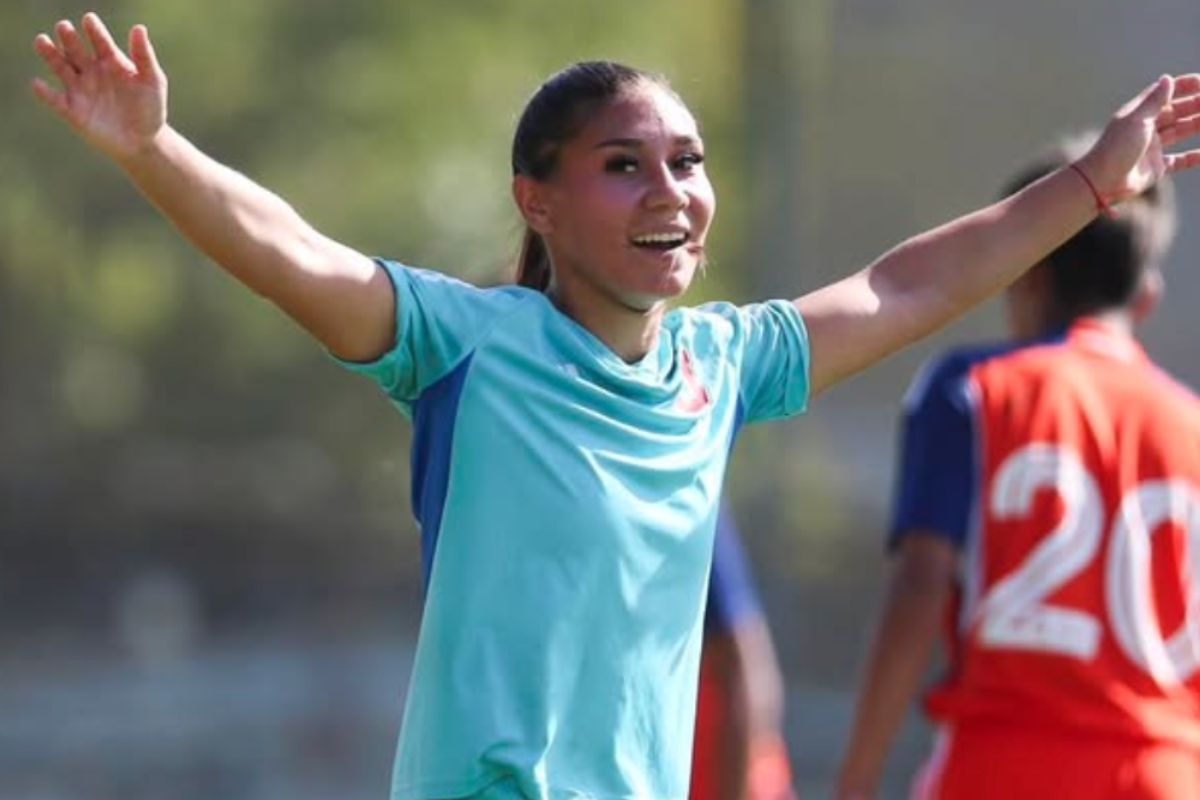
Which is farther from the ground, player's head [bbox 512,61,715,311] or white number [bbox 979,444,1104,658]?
player's head [bbox 512,61,715,311]

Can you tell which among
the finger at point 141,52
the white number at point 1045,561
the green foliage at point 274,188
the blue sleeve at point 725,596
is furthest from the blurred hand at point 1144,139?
the green foliage at point 274,188

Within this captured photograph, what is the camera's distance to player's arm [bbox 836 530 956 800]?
5.34 meters

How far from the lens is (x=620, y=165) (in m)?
3.99

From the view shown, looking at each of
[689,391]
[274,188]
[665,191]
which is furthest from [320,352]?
[665,191]

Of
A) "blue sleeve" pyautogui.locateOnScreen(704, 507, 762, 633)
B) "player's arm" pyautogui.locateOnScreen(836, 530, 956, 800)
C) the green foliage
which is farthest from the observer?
the green foliage

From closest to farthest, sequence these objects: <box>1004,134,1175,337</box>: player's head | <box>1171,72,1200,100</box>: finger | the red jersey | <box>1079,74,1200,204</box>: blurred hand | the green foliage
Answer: <box>1079,74,1200,204</box>: blurred hand
<box>1171,72,1200,100</box>: finger
the red jersey
<box>1004,134,1175,337</box>: player's head
the green foliage

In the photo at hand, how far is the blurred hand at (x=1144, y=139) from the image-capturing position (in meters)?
4.29

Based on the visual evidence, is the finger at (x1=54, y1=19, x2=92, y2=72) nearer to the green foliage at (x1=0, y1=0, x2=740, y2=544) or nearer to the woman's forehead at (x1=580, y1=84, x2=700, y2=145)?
the woman's forehead at (x1=580, y1=84, x2=700, y2=145)

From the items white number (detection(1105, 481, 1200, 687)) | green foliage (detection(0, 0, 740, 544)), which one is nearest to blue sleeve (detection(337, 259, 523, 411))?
white number (detection(1105, 481, 1200, 687))

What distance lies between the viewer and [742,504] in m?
13.3

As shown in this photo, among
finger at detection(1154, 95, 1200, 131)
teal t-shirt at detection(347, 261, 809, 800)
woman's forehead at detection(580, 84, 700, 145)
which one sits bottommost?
teal t-shirt at detection(347, 261, 809, 800)

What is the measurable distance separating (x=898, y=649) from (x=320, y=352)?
35.4ft

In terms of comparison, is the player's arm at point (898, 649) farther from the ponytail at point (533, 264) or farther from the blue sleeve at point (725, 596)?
the ponytail at point (533, 264)

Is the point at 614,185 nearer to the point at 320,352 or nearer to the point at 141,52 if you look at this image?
the point at 141,52
